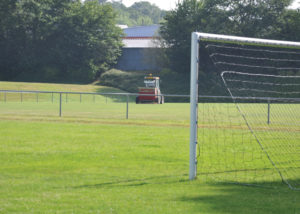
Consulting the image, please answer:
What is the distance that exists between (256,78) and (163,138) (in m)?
31.1

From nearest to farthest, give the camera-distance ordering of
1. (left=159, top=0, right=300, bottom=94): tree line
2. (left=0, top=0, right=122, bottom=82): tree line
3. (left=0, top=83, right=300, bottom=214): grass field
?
1. (left=0, top=83, right=300, bottom=214): grass field
2. (left=159, top=0, right=300, bottom=94): tree line
3. (left=0, top=0, right=122, bottom=82): tree line

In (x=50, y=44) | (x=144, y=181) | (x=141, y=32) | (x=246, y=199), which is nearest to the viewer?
(x=246, y=199)

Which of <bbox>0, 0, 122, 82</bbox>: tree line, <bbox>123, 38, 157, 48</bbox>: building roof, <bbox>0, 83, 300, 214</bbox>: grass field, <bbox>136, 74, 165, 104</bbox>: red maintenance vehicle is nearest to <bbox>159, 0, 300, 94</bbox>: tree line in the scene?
<bbox>123, 38, 157, 48</bbox>: building roof

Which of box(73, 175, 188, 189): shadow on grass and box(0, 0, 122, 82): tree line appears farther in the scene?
box(0, 0, 122, 82): tree line

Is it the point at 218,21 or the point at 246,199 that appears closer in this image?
the point at 246,199

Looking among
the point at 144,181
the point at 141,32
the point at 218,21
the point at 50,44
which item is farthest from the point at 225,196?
the point at 141,32

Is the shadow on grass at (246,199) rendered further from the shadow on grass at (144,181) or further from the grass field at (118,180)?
the shadow on grass at (144,181)

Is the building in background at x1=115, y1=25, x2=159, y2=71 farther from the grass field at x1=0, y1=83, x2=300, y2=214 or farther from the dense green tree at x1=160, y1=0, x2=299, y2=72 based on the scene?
the grass field at x1=0, y1=83, x2=300, y2=214

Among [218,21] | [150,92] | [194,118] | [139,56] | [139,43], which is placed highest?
[218,21]

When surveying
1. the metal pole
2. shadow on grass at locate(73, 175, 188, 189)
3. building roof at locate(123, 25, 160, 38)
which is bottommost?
shadow on grass at locate(73, 175, 188, 189)

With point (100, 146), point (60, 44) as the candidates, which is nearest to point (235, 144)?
point (100, 146)

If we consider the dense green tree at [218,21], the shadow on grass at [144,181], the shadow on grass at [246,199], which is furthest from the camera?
the dense green tree at [218,21]

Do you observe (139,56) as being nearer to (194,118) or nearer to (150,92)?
(150,92)

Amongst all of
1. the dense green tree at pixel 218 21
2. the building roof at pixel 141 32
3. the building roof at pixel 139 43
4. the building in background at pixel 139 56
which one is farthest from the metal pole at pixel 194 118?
the building roof at pixel 141 32
